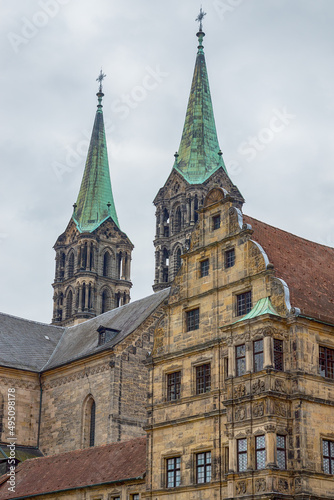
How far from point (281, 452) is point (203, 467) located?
4.52 m

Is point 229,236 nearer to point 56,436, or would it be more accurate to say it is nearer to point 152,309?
point 152,309

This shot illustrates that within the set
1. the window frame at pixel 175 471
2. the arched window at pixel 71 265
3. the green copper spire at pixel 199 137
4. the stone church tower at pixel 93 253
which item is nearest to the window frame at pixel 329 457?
the window frame at pixel 175 471

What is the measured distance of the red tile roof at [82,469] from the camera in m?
38.4

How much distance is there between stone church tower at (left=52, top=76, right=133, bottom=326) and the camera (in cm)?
8812

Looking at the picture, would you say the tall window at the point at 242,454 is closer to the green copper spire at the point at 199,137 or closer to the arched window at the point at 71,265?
the green copper spire at the point at 199,137

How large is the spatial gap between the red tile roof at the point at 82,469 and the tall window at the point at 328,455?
8.86 m

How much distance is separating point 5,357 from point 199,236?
2262 centimetres

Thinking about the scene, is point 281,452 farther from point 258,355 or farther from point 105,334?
point 105,334

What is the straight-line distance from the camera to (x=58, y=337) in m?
62.7

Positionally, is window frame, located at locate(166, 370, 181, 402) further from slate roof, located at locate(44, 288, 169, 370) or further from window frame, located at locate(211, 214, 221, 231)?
slate roof, located at locate(44, 288, 169, 370)

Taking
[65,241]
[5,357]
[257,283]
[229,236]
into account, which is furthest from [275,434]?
[65,241]

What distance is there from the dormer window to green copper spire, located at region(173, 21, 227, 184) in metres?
36.0

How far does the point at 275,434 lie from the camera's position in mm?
30719

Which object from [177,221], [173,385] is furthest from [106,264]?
[173,385]
